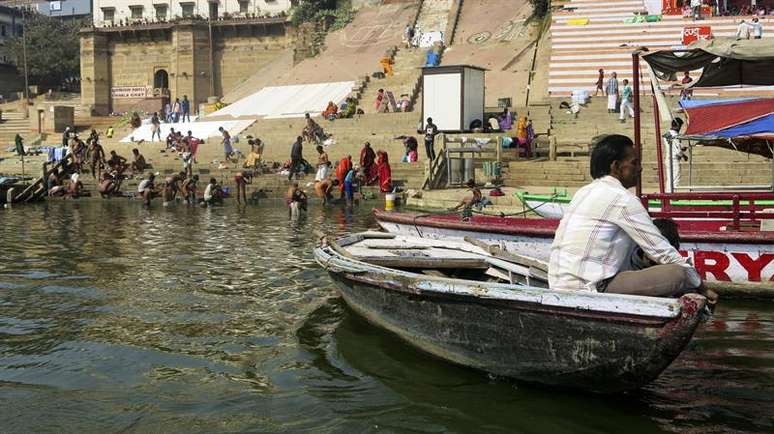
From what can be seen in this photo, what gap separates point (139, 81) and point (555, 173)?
36.0 meters

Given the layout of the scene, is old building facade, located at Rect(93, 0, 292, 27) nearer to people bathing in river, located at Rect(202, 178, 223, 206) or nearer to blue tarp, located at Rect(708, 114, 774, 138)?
people bathing in river, located at Rect(202, 178, 223, 206)

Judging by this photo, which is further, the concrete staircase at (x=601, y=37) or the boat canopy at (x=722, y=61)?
the concrete staircase at (x=601, y=37)

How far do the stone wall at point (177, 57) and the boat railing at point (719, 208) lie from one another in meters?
37.5

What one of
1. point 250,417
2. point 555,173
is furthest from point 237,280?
point 555,173

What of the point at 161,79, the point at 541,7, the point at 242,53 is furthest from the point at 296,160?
the point at 161,79

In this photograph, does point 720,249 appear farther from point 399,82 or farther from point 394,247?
point 399,82

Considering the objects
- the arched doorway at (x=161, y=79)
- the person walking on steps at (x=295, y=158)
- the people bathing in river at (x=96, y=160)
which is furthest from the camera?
the arched doorway at (x=161, y=79)

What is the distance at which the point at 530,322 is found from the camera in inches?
172

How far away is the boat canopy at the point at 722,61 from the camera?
691 centimetres

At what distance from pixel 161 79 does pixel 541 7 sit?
2496 cm

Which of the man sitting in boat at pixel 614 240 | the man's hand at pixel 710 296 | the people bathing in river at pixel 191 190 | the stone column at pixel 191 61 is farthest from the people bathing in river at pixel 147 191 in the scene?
the stone column at pixel 191 61

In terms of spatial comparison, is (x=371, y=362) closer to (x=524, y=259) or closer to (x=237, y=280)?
(x=524, y=259)

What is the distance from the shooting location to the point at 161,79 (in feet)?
154

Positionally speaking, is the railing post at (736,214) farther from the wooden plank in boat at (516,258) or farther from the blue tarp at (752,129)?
the wooden plank in boat at (516,258)
